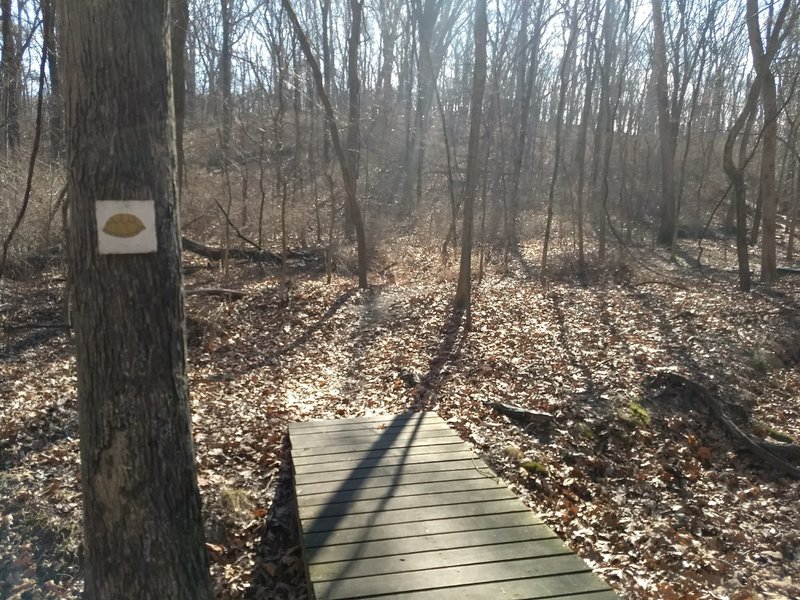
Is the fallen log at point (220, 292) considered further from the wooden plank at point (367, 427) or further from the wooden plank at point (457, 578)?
the wooden plank at point (457, 578)

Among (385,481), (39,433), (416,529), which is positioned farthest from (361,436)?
(39,433)

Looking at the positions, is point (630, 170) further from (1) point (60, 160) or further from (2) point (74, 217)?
(2) point (74, 217)

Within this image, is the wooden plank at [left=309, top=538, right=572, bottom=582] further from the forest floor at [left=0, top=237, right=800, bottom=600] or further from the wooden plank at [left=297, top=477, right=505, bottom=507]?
the forest floor at [left=0, top=237, right=800, bottom=600]

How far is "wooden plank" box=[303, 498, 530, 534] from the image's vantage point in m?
4.16

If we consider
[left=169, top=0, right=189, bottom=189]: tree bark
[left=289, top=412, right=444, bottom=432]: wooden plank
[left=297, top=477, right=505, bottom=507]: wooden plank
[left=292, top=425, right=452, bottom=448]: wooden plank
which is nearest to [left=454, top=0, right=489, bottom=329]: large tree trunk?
[left=289, top=412, right=444, bottom=432]: wooden plank

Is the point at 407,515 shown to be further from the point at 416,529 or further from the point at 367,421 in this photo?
the point at 367,421

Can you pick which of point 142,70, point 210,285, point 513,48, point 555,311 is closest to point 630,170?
point 513,48

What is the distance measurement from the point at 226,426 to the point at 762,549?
525cm

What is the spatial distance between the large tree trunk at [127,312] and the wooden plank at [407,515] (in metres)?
1.20

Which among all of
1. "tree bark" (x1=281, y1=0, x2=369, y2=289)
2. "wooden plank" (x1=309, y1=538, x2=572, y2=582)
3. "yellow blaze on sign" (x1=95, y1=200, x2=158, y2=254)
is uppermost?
"tree bark" (x1=281, y1=0, x2=369, y2=289)

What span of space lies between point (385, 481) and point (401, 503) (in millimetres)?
419

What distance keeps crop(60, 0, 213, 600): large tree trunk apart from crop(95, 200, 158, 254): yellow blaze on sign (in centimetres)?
3

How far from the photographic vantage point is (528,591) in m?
3.36

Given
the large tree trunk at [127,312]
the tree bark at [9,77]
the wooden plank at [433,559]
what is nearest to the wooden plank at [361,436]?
the wooden plank at [433,559]
